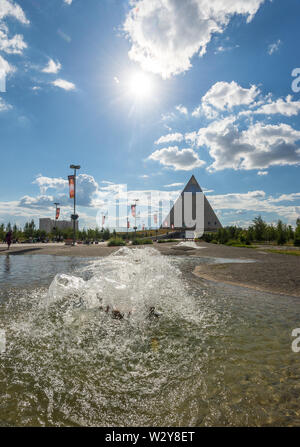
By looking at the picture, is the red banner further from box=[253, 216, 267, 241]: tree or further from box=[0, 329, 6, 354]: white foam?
box=[253, 216, 267, 241]: tree

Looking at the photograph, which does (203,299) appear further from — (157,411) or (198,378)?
(157,411)

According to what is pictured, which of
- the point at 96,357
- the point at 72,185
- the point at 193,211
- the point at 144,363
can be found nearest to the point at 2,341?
the point at 96,357

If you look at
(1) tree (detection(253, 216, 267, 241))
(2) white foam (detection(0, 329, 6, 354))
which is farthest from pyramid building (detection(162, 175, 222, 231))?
(2) white foam (detection(0, 329, 6, 354))

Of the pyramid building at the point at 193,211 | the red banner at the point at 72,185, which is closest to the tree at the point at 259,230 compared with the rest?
the red banner at the point at 72,185

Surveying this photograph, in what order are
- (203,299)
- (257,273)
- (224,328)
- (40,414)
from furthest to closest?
(257,273), (203,299), (224,328), (40,414)

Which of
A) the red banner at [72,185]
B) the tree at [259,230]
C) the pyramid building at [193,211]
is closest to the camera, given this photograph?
the red banner at [72,185]

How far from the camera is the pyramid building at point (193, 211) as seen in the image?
116 meters

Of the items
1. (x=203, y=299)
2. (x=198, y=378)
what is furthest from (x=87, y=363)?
(x=203, y=299)

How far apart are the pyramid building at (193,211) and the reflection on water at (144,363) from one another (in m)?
110

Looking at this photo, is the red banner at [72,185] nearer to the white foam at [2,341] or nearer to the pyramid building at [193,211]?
the white foam at [2,341]

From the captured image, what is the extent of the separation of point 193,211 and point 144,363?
394 ft

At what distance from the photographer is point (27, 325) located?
14.4 ft

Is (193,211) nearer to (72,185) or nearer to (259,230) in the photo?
(259,230)
